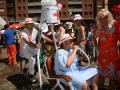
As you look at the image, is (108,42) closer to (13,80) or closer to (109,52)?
(109,52)

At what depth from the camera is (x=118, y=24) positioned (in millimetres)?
5910

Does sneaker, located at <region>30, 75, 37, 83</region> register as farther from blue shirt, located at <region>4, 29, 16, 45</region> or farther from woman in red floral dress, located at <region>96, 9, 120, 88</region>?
blue shirt, located at <region>4, 29, 16, 45</region>

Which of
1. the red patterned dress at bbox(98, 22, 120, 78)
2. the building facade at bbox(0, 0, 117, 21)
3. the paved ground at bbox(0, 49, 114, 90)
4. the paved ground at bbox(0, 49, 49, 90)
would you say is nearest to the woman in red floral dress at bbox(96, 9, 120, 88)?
the red patterned dress at bbox(98, 22, 120, 78)

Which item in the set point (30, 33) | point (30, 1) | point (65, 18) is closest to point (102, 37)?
point (30, 33)

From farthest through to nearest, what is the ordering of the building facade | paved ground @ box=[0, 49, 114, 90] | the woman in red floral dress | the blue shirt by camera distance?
the building facade
the blue shirt
paved ground @ box=[0, 49, 114, 90]
the woman in red floral dress

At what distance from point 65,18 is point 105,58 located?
69.5 metres

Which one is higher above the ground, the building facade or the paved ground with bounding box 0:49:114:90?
the paved ground with bounding box 0:49:114:90

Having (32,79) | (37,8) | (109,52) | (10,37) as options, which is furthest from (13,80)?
(37,8)

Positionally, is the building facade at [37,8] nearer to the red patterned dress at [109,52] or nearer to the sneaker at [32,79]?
the sneaker at [32,79]

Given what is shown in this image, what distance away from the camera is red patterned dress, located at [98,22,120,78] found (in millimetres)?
5965

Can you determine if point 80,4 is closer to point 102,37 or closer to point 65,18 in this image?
point 65,18

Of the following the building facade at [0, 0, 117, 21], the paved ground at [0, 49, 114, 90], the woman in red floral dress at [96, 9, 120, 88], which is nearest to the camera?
the woman in red floral dress at [96, 9, 120, 88]

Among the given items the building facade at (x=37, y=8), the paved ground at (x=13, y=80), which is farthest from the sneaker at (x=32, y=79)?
the building facade at (x=37, y=8)

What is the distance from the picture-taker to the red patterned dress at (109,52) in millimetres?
5965
